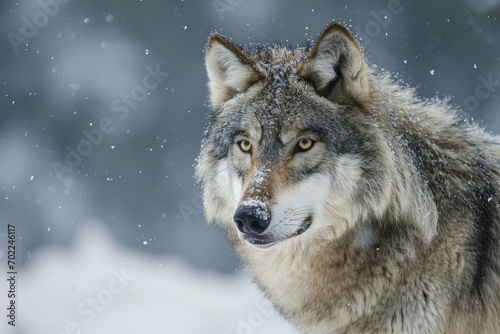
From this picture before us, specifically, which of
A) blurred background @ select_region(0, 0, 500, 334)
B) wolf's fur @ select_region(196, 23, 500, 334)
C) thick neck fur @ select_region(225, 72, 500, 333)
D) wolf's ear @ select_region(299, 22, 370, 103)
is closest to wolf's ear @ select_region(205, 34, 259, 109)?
wolf's fur @ select_region(196, 23, 500, 334)

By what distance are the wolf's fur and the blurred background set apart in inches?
274

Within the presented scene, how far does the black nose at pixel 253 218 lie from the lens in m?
2.50

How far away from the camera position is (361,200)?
2.78m

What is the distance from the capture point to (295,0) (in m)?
10.1

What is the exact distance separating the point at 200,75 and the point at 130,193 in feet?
9.23

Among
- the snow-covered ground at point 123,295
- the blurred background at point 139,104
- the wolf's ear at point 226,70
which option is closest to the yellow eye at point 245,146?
the wolf's ear at point 226,70

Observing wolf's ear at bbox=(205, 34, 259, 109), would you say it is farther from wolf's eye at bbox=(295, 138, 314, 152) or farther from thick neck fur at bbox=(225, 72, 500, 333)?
thick neck fur at bbox=(225, 72, 500, 333)

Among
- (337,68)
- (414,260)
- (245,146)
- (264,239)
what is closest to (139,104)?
(245,146)

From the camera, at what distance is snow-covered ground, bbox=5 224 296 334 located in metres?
8.05

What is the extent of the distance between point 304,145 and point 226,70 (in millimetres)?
823

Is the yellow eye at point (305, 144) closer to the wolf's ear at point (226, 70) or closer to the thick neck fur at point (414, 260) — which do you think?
the thick neck fur at point (414, 260)

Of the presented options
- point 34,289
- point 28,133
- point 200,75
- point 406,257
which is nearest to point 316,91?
point 406,257

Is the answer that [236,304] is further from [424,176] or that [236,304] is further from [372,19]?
[424,176]

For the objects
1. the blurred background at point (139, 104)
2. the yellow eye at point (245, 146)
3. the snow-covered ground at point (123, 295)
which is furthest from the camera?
the blurred background at point (139, 104)
